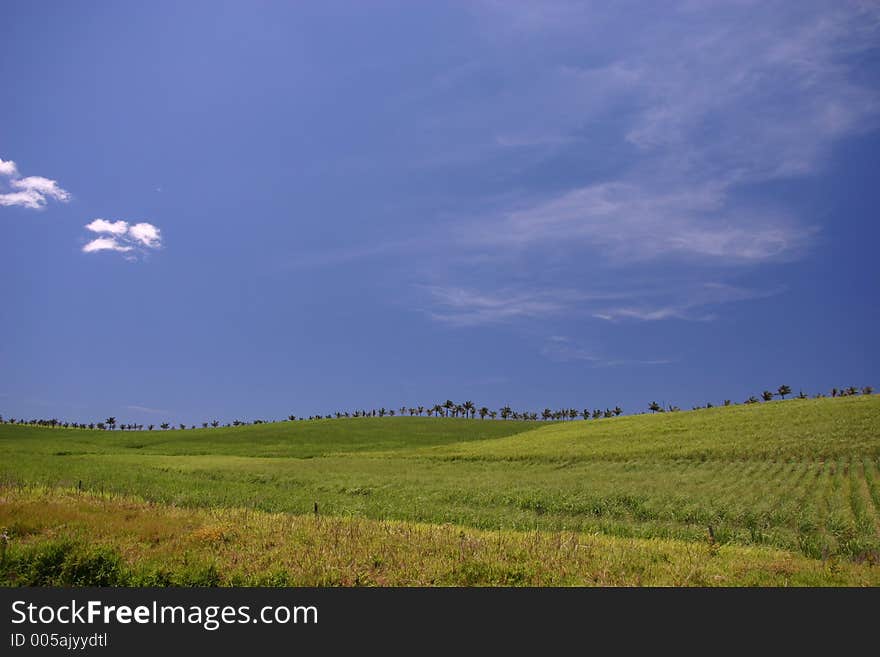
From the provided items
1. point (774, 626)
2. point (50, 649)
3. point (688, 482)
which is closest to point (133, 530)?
point (50, 649)

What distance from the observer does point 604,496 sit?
104 feet

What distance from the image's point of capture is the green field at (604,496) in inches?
574

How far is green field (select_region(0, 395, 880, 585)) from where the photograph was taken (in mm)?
14586

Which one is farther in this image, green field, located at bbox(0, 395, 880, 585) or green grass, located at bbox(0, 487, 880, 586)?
green field, located at bbox(0, 395, 880, 585)

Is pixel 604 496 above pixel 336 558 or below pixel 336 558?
below

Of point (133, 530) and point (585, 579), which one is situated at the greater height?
point (133, 530)

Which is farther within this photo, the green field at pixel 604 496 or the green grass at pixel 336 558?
the green field at pixel 604 496

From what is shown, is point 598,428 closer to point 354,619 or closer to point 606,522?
point 606,522

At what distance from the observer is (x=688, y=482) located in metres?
38.2

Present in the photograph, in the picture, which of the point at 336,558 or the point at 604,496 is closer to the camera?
the point at 336,558

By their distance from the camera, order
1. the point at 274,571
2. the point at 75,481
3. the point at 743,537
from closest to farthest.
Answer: the point at 274,571, the point at 743,537, the point at 75,481

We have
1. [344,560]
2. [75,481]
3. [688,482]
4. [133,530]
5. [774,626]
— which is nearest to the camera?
[774,626]

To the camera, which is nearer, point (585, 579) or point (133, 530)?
point (585, 579)

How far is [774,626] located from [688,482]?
32260mm
